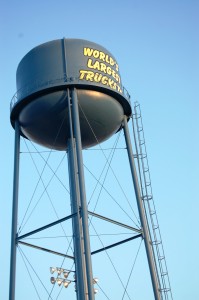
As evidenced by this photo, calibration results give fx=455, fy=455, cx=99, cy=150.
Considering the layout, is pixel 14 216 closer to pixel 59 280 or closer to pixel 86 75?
pixel 59 280

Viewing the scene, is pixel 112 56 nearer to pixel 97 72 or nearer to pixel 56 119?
pixel 97 72

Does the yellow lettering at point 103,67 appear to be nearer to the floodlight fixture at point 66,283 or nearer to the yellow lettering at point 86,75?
the yellow lettering at point 86,75

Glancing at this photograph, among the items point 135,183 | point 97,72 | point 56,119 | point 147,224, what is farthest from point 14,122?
point 147,224

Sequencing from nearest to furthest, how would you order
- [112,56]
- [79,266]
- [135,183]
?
[79,266], [135,183], [112,56]

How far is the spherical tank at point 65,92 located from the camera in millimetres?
15461

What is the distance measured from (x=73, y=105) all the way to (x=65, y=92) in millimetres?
804

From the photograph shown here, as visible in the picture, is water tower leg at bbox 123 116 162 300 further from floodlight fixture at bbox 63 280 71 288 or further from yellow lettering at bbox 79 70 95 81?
floodlight fixture at bbox 63 280 71 288

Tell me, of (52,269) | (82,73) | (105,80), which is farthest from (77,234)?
(82,73)

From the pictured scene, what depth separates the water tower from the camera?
49.6 ft

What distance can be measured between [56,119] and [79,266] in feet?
16.6

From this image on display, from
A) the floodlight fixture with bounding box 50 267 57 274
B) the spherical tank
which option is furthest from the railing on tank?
the floodlight fixture with bounding box 50 267 57 274

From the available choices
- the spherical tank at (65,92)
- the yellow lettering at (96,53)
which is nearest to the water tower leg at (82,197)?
the spherical tank at (65,92)

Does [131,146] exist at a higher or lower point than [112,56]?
lower

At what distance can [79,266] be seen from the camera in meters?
15.3
